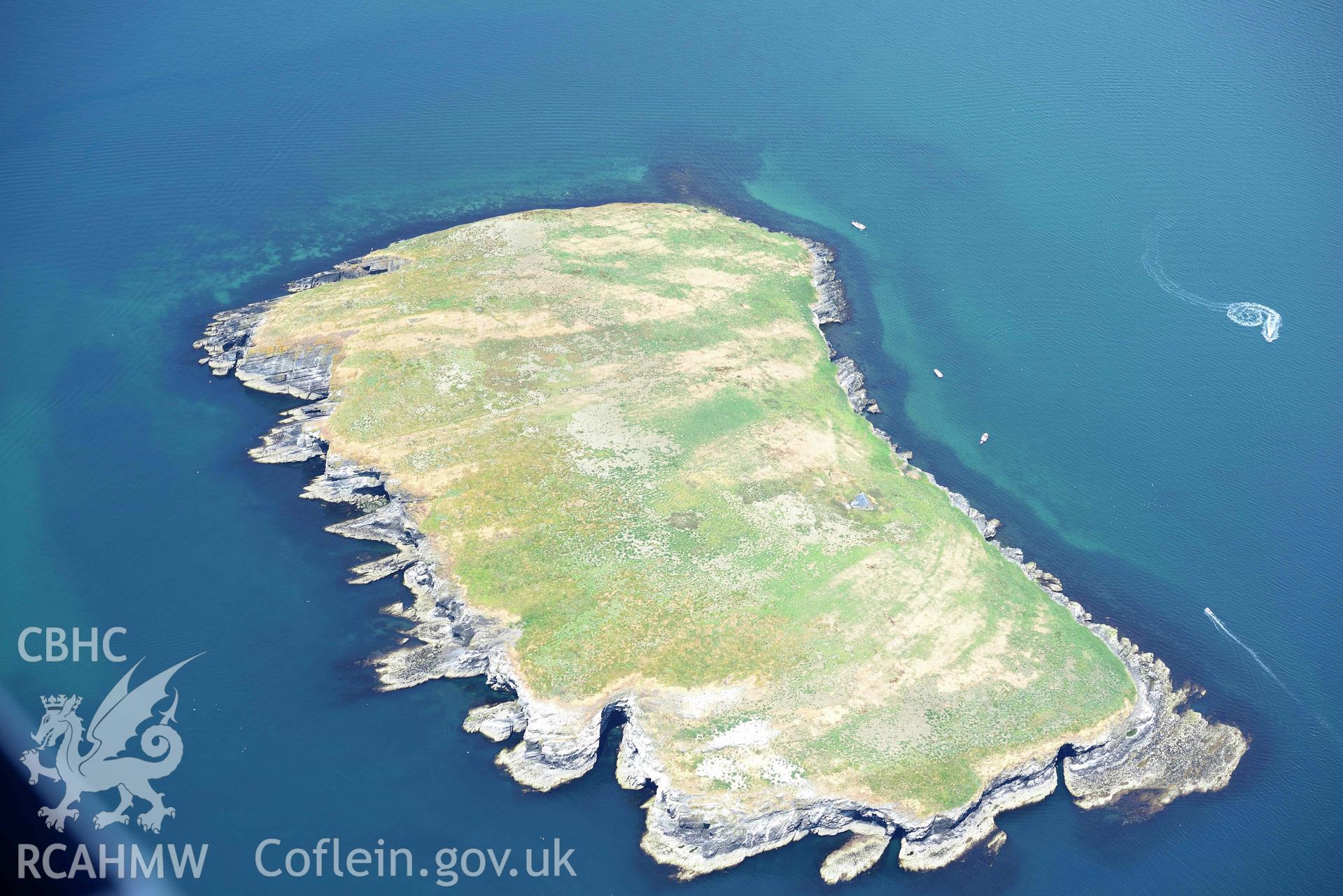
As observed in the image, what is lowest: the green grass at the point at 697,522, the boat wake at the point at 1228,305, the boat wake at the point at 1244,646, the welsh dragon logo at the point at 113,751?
the welsh dragon logo at the point at 113,751

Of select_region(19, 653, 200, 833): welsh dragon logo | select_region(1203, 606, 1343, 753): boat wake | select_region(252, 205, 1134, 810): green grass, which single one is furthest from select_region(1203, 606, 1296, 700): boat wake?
select_region(19, 653, 200, 833): welsh dragon logo

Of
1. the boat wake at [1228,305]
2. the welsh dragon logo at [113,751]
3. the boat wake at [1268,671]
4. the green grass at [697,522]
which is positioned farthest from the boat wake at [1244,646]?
the welsh dragon logo at [113,751]

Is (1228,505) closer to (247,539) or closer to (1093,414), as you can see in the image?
(1093,414)

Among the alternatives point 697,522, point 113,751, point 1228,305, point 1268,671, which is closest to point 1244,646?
point 1268,671

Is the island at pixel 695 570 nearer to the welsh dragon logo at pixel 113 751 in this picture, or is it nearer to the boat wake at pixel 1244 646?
the boat wake at pixel 1244 646

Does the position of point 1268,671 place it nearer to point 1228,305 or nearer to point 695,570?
point 695,570

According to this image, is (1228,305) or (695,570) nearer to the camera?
(695,570)

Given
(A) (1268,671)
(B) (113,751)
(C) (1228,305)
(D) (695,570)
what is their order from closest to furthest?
(B) (113,751) < (D) (695,570) < (A) (1268,671) < (C) (1228,305)
